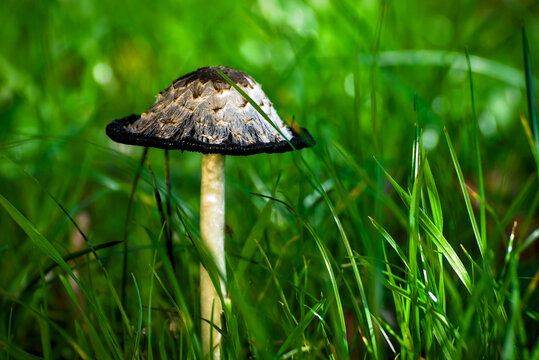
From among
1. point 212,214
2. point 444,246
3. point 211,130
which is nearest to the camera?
point 444,246

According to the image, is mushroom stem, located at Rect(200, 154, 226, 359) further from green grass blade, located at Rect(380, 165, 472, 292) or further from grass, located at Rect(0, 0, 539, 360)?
green grass blade, located at Rect(380, 165, 472, 292)

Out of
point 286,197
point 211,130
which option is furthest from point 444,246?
point 211,130

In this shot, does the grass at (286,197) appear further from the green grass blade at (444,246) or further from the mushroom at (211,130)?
the mushroom at (211,130)

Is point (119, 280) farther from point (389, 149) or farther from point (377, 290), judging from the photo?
point (389, 149)

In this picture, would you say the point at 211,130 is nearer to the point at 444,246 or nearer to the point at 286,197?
the point at 286,197

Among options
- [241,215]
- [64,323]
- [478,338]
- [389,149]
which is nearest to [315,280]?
[241,215]

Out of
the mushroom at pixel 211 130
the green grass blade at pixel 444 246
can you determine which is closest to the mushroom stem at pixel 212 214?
the mushroom at pixel 211 130
